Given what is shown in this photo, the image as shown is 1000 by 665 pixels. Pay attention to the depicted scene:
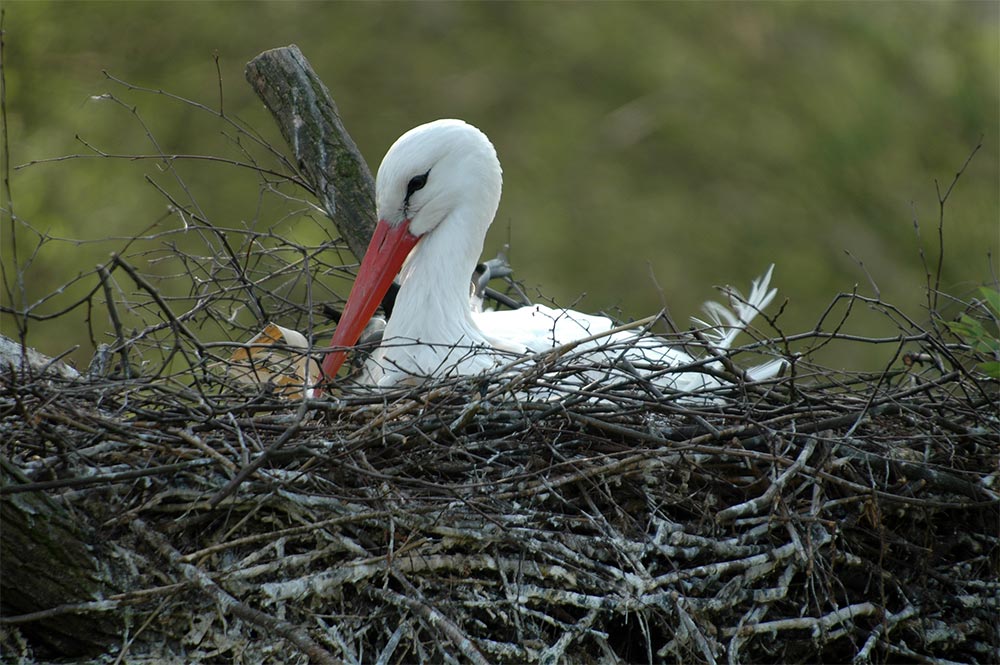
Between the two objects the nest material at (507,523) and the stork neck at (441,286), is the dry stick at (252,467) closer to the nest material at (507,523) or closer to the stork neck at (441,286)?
the nest material at (507,523)

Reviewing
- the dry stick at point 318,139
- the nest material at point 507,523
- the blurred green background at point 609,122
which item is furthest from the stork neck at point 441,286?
the blurred green background at point 609,122

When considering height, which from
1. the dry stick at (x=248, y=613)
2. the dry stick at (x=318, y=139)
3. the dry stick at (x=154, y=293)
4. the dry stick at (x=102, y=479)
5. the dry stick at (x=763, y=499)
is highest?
the dry stick at (x=318, y=139)

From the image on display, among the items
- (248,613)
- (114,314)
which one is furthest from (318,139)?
(248,613)

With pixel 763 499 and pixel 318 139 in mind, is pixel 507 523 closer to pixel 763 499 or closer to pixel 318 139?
pixel 763 499

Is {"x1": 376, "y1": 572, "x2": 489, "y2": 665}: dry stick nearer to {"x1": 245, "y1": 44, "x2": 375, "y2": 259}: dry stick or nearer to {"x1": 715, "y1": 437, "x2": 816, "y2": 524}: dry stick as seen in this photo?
{"x1": 715, "y1": 437, "x2": 816, "y2": 524}: dry stick

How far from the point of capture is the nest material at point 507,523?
5.88 ft

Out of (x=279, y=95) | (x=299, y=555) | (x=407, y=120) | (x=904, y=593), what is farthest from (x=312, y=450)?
(x=407, y=120)

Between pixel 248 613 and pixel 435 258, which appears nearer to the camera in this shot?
pixel 248 613

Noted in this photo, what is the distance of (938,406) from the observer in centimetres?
224

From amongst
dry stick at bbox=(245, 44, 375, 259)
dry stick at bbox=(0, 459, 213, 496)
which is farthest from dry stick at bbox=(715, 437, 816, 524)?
dry stick at bbox=(245, 44, 375, 259)

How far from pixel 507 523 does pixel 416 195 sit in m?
1.11

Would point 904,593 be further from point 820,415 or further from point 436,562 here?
point 436,562

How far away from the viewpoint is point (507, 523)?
190 centimetres

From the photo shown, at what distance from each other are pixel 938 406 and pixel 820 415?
0.24 metres
